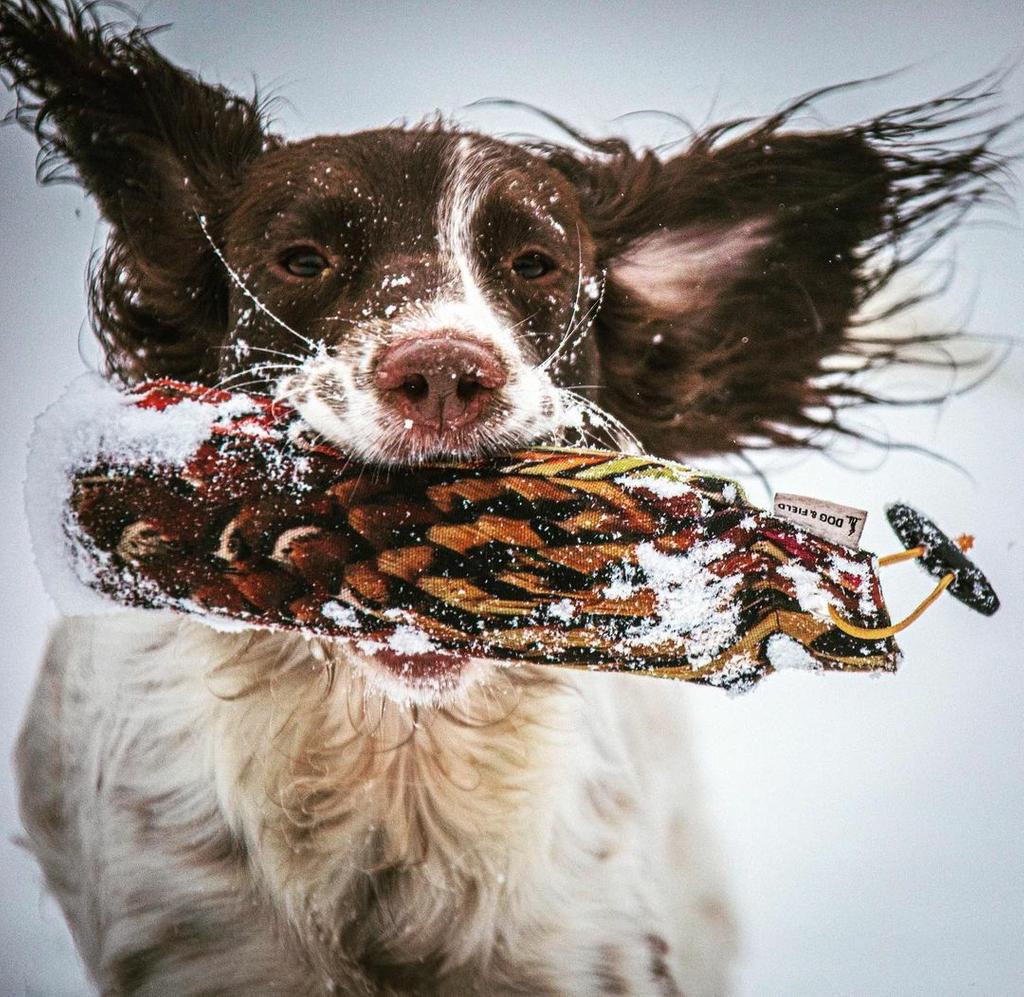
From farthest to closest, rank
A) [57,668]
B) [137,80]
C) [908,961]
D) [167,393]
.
→ [908,961]
[57,668]
[137,80]
[167,393]

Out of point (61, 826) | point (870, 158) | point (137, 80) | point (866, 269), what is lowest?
point (61, 826)

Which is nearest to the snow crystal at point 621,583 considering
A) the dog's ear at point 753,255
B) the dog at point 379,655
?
the dog at point 379,655

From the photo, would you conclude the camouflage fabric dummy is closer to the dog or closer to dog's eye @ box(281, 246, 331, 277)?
the dog

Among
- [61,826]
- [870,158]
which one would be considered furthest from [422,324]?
[61,826]

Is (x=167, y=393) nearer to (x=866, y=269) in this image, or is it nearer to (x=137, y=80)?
(x=137, y=80)

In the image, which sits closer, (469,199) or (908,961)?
(469,199)

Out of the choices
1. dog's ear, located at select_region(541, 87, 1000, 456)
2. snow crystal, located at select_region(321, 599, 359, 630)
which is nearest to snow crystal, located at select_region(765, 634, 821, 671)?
snow crystal, located at select_region(321, 599, 359, 630)

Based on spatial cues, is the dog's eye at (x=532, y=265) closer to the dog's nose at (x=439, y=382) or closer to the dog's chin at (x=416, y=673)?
the dog's nose at (x=439, y=382)
